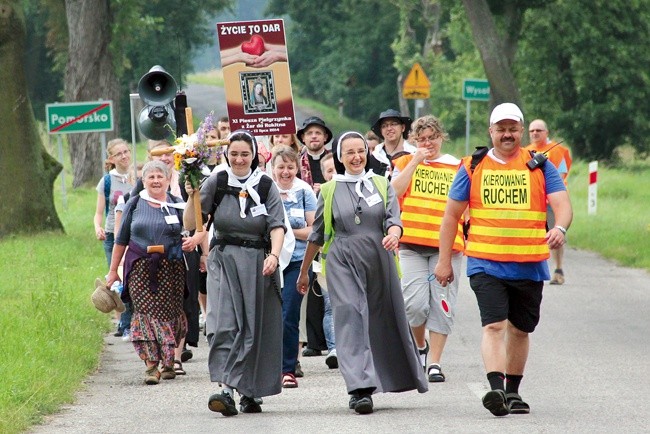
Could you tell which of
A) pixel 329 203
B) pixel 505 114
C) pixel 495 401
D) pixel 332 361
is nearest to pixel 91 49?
pixel 332 361

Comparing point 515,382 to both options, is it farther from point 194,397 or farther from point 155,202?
point 155,202

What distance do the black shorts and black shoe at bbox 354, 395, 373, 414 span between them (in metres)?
0.92

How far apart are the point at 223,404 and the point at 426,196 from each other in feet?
9.34

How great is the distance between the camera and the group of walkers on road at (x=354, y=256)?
9.95m

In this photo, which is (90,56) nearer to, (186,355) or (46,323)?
(46,323)

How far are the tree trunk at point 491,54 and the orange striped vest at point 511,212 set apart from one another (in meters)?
20.7

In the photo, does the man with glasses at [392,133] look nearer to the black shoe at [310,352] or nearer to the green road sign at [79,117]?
the black shoe at [310,352]

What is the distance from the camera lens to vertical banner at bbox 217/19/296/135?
1516 centimetres

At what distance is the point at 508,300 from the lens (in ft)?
33.1

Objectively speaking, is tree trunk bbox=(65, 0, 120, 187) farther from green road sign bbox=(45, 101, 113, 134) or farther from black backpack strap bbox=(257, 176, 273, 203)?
black backpack strap bbox=(257, 176, 273, 203)

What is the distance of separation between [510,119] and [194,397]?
10.5 feet

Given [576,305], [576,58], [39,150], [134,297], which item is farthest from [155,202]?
[576,58]

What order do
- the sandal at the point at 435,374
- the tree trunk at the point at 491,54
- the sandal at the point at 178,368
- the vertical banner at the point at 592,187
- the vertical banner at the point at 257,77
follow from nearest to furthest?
the sandal at the point at 435,374
the sandal at the point at 178,368
the vertical banner at the point at 257,77
the vertical banner at the point at 592,187
the tree trunk at the point at 491,54

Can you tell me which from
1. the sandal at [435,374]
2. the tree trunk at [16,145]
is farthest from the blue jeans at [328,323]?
the tree trunk at [16,145]
